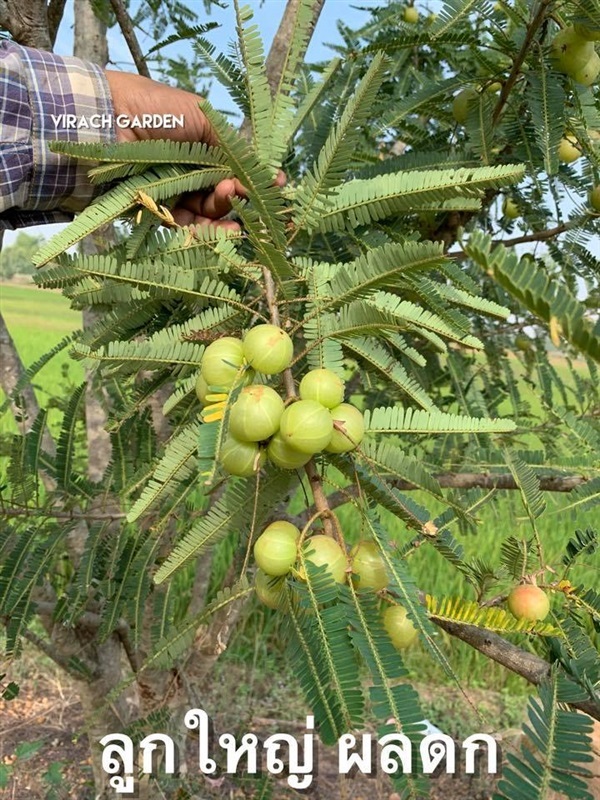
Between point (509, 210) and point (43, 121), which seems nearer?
point (43, 121)

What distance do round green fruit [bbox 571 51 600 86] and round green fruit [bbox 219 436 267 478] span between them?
0.79 metres

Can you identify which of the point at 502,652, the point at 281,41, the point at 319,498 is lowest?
the point at 502,652

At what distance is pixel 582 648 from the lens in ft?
2.23

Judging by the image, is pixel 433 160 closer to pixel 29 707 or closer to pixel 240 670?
pixel 240 670

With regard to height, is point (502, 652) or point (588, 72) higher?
point (588, 72)

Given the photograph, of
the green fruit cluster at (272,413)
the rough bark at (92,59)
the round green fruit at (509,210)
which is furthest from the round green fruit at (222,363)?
the rough bark at (92,59)

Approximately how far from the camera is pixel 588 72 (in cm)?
94

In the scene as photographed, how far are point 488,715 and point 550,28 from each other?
2553mm

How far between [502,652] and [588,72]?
2.71ft

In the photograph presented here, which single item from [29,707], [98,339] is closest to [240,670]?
[29,707]
